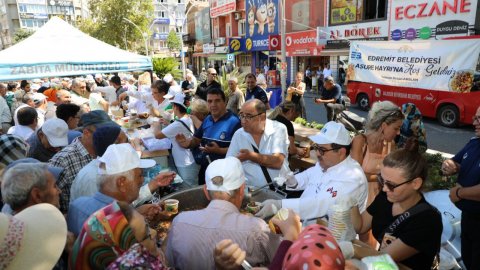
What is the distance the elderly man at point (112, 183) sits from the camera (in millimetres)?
2189

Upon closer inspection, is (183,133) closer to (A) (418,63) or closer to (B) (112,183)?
(B) (112,183)

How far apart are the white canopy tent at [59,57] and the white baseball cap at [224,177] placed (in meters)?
6.46

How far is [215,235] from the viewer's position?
6.24ft

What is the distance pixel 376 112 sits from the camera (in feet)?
12.7

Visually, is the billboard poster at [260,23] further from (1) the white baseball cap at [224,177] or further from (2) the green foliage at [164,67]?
(1) the white baseball cap at [224,177]

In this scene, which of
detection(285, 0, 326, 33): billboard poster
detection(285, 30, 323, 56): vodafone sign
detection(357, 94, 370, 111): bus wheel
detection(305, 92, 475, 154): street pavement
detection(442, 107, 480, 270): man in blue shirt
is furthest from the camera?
detection(285, 0, 326, 33): billboard poster

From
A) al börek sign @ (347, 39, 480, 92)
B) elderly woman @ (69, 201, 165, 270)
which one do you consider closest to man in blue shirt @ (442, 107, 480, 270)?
elderly woman @ (69, 201, 165, 270)

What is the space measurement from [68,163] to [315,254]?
112 inches

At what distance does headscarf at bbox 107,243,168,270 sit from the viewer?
1366 millimetres

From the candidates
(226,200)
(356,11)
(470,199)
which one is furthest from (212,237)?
(356,11)

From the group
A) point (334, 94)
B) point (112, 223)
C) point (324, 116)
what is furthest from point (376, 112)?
point (324, 116)

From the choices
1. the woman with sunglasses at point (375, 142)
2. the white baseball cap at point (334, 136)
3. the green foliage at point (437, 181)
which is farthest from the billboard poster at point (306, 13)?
the white baseball cap at point (334, 136)

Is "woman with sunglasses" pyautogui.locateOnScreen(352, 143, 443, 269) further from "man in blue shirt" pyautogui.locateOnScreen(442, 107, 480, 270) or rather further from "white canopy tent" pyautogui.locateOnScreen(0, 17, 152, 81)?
"white canopy tent" pyautogui.locateOnScreen(0, 17, 152, 81)

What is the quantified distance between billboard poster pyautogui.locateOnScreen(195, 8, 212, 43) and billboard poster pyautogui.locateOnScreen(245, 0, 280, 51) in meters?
12.0
